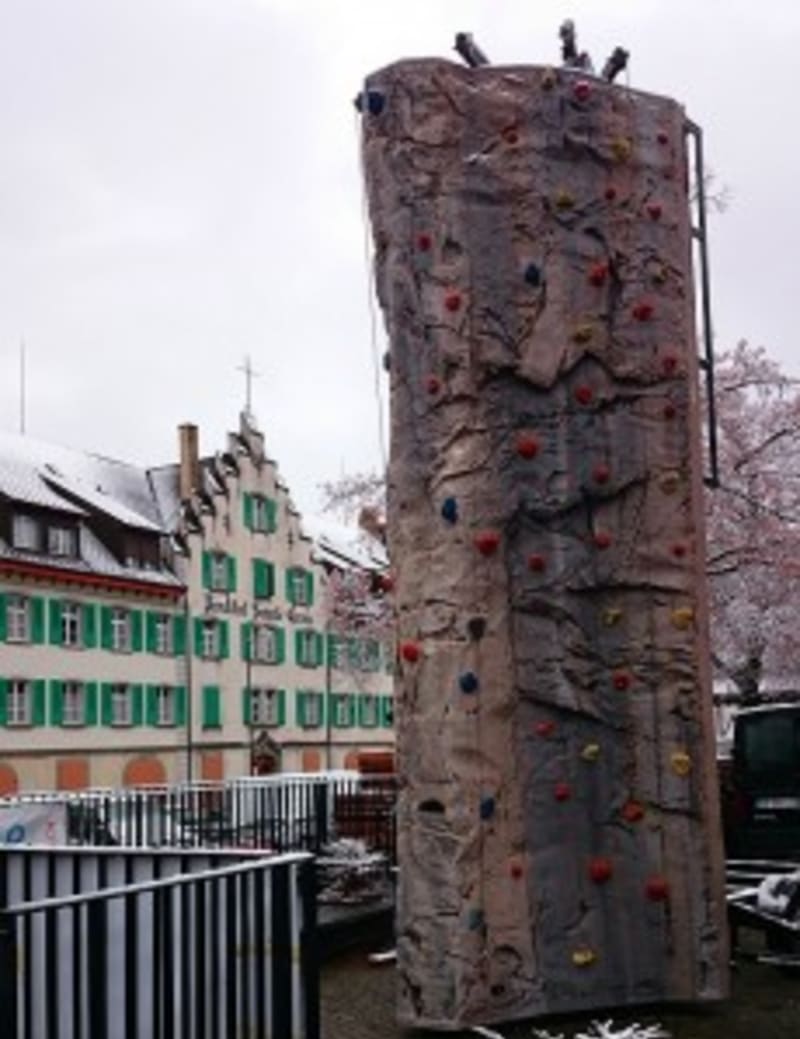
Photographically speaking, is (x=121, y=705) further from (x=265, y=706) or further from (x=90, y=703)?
(x=265, y=706)

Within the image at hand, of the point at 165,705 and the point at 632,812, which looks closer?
the point at 632,812

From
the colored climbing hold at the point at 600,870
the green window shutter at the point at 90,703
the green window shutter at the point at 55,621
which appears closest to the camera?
the colored climbing hold at the point at 600,870

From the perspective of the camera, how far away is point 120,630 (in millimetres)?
44344

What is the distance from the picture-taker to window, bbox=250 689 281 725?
49594mm

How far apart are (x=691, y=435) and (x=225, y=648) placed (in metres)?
40.1

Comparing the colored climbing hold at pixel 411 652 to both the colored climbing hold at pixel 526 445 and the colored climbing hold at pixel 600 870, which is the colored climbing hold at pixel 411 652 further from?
the colored climbing hold at pixel 600 870

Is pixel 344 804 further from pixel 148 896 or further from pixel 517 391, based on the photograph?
pixel 148 896

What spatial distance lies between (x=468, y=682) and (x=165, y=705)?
37.5m

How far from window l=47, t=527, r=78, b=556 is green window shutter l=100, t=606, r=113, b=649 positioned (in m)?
1.78

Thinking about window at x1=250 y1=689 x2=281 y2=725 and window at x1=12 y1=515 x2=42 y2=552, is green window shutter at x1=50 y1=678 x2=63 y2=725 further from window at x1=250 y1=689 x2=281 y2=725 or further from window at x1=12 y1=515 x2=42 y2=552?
window at x1=250 y1=689 x2=281 y2=725

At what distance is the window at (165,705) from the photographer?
4522 centimetres

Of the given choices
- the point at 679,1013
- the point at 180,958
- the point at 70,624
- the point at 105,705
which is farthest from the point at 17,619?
the point at 180,958

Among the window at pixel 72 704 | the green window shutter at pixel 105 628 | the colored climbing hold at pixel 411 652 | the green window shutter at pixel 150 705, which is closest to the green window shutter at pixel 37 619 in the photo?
the window at pixel 72 704

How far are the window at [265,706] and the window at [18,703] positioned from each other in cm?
1040
